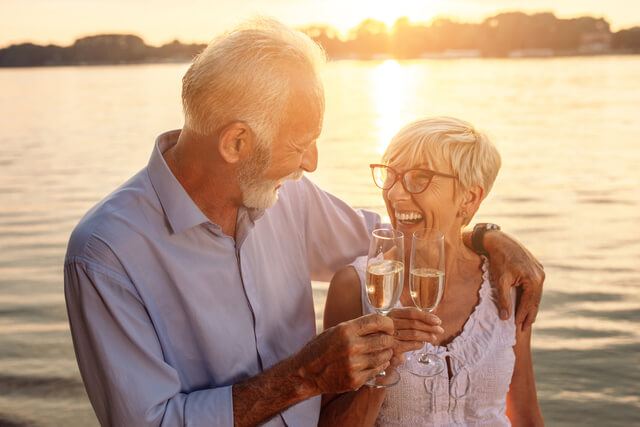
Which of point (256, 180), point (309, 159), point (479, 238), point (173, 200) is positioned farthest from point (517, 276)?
point (173, 200)

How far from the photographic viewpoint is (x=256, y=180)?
2.23 meters

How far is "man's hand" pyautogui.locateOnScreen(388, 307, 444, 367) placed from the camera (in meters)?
2.09

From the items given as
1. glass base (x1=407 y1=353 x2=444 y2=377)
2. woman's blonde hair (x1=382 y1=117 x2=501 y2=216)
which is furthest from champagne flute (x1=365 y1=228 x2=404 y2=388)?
woman's blonde hair (x1=382 y1=117 x2=501 y2=216)

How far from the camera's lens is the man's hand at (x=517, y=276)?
252 cm

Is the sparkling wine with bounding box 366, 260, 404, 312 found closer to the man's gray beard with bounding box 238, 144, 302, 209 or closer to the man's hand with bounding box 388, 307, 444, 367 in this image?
the man's hand with bounding box 388, 307, 444, 367

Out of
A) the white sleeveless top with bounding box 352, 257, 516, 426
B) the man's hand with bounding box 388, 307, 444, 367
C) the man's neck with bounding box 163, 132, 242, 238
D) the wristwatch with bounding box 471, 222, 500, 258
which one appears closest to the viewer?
the man's hand with bounding box 388, 307, 444, 367

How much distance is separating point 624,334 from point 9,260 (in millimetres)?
7313

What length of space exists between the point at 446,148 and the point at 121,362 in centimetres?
144

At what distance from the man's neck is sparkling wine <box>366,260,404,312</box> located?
0.56 meters

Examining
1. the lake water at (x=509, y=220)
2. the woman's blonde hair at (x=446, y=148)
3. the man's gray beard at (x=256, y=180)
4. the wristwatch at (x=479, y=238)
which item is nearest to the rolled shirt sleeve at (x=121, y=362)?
the man's gray beard at (x=256, y=180)

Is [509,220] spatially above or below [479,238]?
below

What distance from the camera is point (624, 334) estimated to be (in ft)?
18.9

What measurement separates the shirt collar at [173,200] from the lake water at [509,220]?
1.34 metres

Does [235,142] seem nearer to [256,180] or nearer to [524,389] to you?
[256,180]
